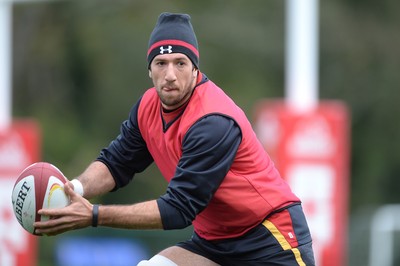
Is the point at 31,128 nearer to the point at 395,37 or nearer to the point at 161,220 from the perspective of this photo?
the point at 161,220

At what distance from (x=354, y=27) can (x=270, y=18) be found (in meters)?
2.43

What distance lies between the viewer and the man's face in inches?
296

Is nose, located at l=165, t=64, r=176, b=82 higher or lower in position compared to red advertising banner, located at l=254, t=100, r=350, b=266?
higher

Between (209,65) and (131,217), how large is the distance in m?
23.6

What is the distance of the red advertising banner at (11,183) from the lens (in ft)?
53.4

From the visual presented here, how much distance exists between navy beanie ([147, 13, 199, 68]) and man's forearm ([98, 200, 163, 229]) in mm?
985

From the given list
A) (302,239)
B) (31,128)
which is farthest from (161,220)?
(31,128)

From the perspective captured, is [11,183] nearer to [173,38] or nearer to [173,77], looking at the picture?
[173,38]

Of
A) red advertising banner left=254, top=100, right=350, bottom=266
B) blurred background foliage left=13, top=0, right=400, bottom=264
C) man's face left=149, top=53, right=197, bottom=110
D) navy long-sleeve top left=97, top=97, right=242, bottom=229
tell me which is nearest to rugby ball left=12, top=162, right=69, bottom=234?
navy long-sleeve top left=97, top=97, right=242, bottom=229

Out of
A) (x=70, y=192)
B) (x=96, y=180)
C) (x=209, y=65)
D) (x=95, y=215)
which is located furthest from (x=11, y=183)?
(x=209, y=65)

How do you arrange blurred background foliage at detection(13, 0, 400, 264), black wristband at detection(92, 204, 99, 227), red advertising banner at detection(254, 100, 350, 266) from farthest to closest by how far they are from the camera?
blurred background foliage at detection(13, 0, 400, 264)
red advertising banner at detection(254, 100, 350, 266)
black wristband at detection(92, 204, 99, 227)

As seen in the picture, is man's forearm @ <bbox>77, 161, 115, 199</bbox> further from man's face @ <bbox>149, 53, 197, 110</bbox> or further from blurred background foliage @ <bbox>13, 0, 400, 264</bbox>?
blurred background foliage @ <bbox>13, 0, 400, 264</bbox>

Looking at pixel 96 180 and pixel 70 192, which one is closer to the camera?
pixel 70 192

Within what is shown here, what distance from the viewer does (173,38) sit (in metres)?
7.65
